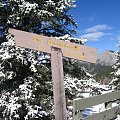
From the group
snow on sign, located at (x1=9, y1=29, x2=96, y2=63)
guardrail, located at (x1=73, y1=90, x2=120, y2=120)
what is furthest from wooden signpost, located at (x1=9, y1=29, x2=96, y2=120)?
guardrail, located at (x1=73, y1=90, x2=120, y2=120)

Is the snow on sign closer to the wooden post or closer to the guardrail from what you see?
the wooden post

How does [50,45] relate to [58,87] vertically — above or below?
above

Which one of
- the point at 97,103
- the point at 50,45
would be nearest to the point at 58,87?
the point at 50,45

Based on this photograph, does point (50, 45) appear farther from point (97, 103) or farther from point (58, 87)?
point (97, 103)

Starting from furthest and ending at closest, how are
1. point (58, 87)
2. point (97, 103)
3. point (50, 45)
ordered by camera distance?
1. point (97, 103)
2. point (50, 45)
3. point (58, 87)

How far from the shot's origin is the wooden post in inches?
181

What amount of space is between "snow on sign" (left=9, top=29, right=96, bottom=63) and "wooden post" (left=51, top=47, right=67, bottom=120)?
0.13 meters

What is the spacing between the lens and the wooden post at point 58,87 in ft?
15.1

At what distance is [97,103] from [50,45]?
1.66m

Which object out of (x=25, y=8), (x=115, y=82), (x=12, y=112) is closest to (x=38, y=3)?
(x=25, y=8)

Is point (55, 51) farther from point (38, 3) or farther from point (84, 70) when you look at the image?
point (84, 70)

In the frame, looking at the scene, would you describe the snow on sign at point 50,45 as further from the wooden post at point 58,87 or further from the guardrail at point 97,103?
the guardrail at point 97,103

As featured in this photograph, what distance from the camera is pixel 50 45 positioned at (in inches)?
188

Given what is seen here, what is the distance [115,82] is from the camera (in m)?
20.3
